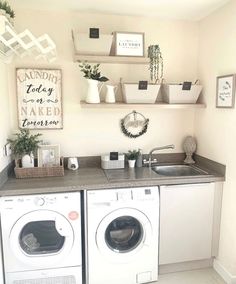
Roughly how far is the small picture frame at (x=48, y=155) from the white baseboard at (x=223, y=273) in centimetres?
182

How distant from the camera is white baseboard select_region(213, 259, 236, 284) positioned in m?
2.21

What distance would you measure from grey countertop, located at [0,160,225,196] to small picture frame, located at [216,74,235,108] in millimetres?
657

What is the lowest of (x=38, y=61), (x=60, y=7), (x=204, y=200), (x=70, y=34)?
(x=204, y=200)

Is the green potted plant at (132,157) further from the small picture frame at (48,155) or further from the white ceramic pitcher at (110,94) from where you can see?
the small picture frame at (48,155)

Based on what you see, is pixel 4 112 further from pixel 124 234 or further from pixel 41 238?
pixel 124 234

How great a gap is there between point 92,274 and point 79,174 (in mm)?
870

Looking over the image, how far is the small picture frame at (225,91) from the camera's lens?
7.00 feet

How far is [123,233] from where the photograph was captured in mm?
2258

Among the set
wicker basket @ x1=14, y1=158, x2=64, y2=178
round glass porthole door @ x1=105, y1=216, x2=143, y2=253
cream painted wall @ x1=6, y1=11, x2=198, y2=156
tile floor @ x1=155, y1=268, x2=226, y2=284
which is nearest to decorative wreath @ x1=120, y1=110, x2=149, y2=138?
cream painted wall @ x1=6, y1=11, x2=198, y2=156

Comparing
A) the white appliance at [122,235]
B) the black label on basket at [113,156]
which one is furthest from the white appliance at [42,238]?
the black label on basket at [113,156]

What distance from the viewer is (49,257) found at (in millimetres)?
2039

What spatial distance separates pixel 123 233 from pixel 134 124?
1.13 metres

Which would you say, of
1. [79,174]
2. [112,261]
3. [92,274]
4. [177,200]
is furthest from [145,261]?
[79,174]

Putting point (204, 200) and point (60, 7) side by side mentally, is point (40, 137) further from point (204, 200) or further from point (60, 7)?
point (204, 200)
